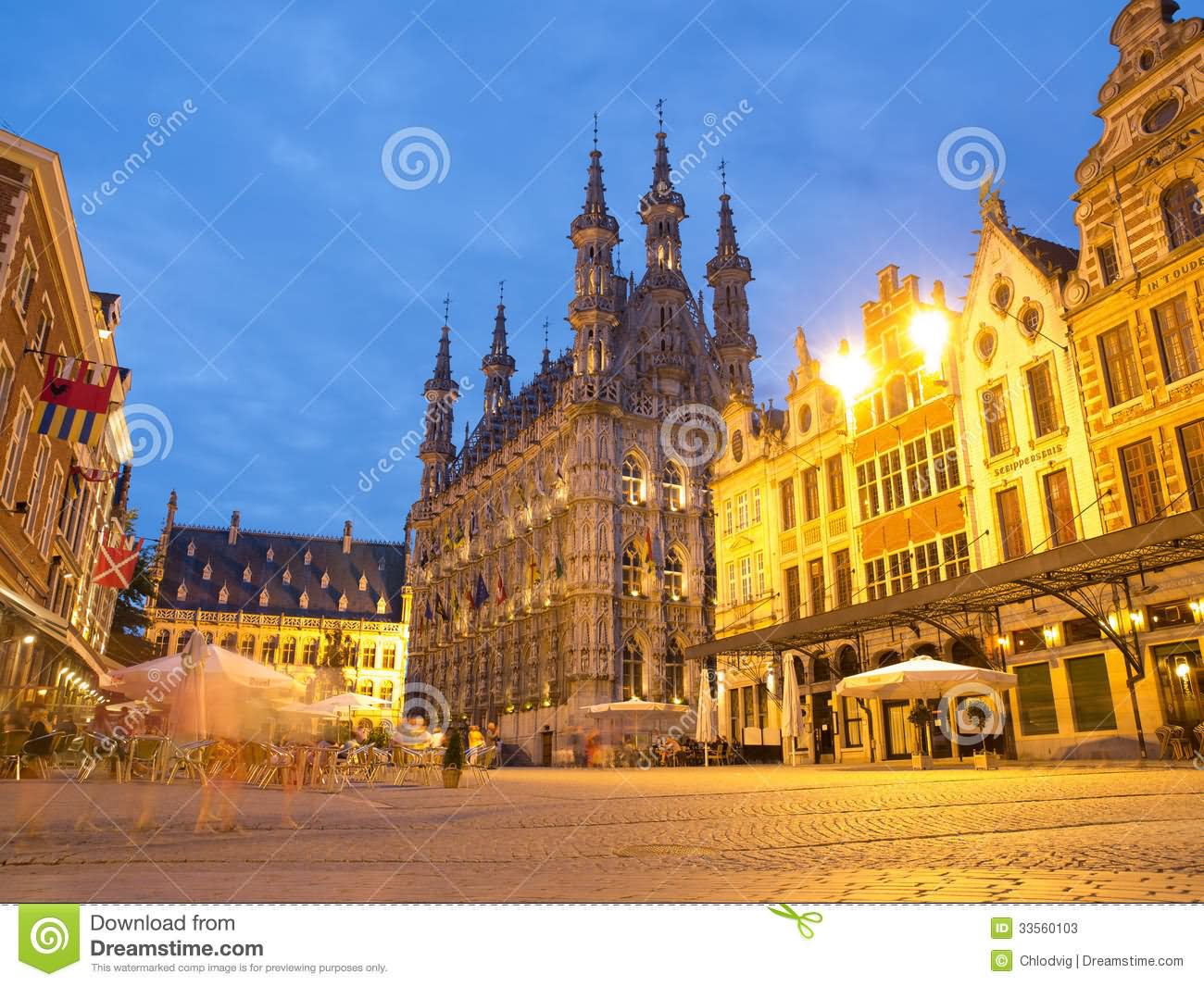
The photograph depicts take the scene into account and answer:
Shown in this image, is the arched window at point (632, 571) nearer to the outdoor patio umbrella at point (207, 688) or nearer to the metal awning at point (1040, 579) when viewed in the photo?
the metal awning at point (1040, 579)

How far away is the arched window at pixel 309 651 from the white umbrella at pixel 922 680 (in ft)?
243

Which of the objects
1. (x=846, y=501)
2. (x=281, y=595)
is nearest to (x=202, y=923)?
(x=846, y=501)

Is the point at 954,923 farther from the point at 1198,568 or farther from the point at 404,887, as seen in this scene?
the point at 1198,568

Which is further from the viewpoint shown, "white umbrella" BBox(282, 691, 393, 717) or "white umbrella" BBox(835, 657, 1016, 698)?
"white umbrella" BBox(282, 691, 393, 717)

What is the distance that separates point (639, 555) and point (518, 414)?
21309 mm

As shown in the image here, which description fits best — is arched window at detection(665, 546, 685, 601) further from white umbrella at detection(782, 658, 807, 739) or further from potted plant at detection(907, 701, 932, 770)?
potted plant at detection(907, 701, 932, 770)

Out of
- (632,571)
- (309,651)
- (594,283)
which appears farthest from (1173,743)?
(309,651)

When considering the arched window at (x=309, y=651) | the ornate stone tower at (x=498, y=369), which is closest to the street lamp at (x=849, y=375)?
the ornate stone tower at (x=498, y=369)

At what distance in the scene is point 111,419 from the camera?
33844 mm

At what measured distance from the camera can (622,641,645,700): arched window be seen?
43094mm

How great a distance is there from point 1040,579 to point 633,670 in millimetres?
27019

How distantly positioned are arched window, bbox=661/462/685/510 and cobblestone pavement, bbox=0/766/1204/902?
34.7m

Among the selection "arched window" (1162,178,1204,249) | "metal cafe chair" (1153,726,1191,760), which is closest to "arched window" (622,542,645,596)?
"metal cafe chair" (1153,726,1191,760)

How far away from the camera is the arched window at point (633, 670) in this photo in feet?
141
